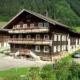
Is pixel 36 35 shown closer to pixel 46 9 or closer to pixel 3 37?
pixel 3 37

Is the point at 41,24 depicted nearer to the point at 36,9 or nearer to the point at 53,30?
the point at 53,30

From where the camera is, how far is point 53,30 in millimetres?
44594

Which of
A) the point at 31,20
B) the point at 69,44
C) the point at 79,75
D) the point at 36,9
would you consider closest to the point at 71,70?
the point at 79,75

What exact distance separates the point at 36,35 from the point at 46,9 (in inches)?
4186

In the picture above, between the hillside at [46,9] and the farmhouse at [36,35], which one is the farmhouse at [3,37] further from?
the hillside at [46,9]

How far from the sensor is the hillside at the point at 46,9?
466 feet

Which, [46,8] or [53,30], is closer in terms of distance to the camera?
[53,30]

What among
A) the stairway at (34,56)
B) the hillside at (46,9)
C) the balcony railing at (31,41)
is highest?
the hillside at (46,9)

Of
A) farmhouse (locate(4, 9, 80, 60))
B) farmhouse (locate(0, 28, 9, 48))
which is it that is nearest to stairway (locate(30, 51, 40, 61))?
farmhouse (locate(4, 9, 80, 60))

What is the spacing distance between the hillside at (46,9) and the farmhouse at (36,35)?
82359 millimetres

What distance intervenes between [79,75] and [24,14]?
25650 mm

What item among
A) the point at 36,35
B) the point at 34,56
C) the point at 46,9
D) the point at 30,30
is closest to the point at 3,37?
the point at 36,35

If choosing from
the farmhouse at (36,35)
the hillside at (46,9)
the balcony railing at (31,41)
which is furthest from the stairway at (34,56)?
the hillside at (46,9)

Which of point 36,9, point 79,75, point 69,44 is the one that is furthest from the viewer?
point 36,9
